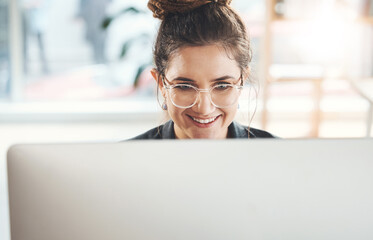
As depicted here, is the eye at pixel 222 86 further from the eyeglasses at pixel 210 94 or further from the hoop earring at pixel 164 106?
the hoop earring at pixel 164 106

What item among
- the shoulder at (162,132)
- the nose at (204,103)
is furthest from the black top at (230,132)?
the nose at (204,103)

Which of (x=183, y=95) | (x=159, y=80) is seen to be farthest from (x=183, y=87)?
(x=159, y=80)

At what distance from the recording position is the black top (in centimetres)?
142

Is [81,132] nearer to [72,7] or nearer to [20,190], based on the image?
[72,7]

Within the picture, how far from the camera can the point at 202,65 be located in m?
1.34

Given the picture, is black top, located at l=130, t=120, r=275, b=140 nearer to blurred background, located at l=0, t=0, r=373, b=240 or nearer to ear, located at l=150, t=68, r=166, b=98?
ear, located at l=150, t=68, r=166, b=98

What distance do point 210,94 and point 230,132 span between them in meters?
0.14

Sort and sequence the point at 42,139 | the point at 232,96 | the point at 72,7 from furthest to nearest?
the point at 72,7 → the point at 42,139 → the point at 232,96

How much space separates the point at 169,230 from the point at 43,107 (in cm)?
378

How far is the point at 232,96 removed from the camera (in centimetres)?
137

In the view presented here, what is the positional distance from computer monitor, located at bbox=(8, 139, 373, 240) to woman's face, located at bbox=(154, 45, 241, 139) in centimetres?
67

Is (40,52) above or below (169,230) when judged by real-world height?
above

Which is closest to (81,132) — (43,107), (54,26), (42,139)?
(42,139)

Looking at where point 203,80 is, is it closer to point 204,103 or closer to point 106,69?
point 204,103
